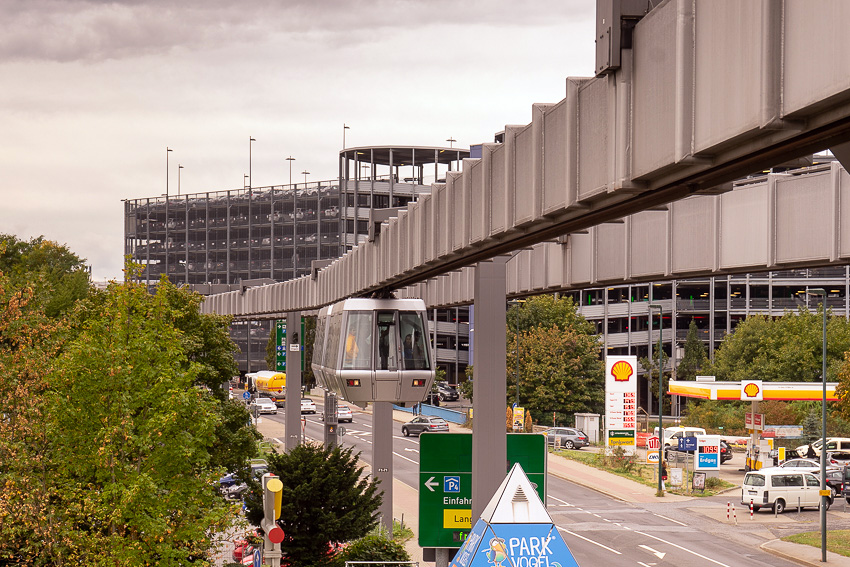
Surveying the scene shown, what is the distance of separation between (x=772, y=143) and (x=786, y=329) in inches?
3157

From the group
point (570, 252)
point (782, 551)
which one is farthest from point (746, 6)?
point (782, 551)

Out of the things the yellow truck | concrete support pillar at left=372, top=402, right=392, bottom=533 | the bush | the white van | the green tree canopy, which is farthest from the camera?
the yellow truck

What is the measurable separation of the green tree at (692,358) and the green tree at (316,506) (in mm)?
72613

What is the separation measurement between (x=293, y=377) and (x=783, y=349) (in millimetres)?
45319

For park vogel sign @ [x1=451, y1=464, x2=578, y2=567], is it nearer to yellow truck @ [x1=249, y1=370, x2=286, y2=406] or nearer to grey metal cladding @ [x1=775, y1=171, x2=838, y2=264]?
grey metal cladding @ [x1=775, y1=171, x2=838, y2=264]

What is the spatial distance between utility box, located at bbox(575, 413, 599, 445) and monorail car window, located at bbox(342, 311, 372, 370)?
5368 cm

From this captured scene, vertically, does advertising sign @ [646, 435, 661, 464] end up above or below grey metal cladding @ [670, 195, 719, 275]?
below

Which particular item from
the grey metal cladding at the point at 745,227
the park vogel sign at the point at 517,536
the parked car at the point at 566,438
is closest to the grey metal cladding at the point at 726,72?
the grey metal cladding at the point at 745,227

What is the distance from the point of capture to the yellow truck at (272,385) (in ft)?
337

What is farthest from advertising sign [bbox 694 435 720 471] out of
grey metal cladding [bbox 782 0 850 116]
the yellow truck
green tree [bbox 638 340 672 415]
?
the yellow truck

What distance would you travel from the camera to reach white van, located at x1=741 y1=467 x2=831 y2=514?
47.1 m

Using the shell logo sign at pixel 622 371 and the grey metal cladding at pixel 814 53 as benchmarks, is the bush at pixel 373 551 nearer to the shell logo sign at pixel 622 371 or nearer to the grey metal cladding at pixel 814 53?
the grey metal cladding at pixel 814 53

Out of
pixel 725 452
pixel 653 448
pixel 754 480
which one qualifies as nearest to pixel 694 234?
pixel 754 480

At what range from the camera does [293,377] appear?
49.4 metres
